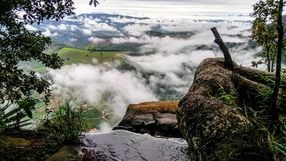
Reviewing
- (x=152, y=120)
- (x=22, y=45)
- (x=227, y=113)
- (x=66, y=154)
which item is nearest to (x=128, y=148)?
(x=66, y=154)

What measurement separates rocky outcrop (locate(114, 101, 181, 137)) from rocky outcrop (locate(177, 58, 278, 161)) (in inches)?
192

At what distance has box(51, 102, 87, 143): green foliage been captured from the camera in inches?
427

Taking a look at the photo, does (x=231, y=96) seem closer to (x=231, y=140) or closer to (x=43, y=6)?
(x=231, y=140)

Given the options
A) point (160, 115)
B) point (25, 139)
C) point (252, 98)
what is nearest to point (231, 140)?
point (252, 98)

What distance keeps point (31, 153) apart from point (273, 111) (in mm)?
5785

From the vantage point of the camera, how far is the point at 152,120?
1545 cm

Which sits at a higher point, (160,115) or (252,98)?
(252,98)

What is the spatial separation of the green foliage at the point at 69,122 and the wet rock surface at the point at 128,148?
1.19ft

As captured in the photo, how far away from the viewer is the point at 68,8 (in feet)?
33.4

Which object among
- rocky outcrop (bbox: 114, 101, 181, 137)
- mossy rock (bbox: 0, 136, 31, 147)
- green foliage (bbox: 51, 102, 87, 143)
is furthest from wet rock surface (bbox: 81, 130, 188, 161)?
rocky outcrop (bbox: 114, 101, 181, 137)

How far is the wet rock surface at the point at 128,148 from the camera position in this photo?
1027 centimetres

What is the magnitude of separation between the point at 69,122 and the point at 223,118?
4.99 metres

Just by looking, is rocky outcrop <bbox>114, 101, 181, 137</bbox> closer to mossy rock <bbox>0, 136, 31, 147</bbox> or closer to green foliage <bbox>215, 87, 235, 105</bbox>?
mossy rock <bbox>0, 136, 31, 147</bbox>

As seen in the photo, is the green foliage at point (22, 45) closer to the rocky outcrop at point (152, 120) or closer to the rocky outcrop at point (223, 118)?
the rocky outcrop at point (223, 118)
